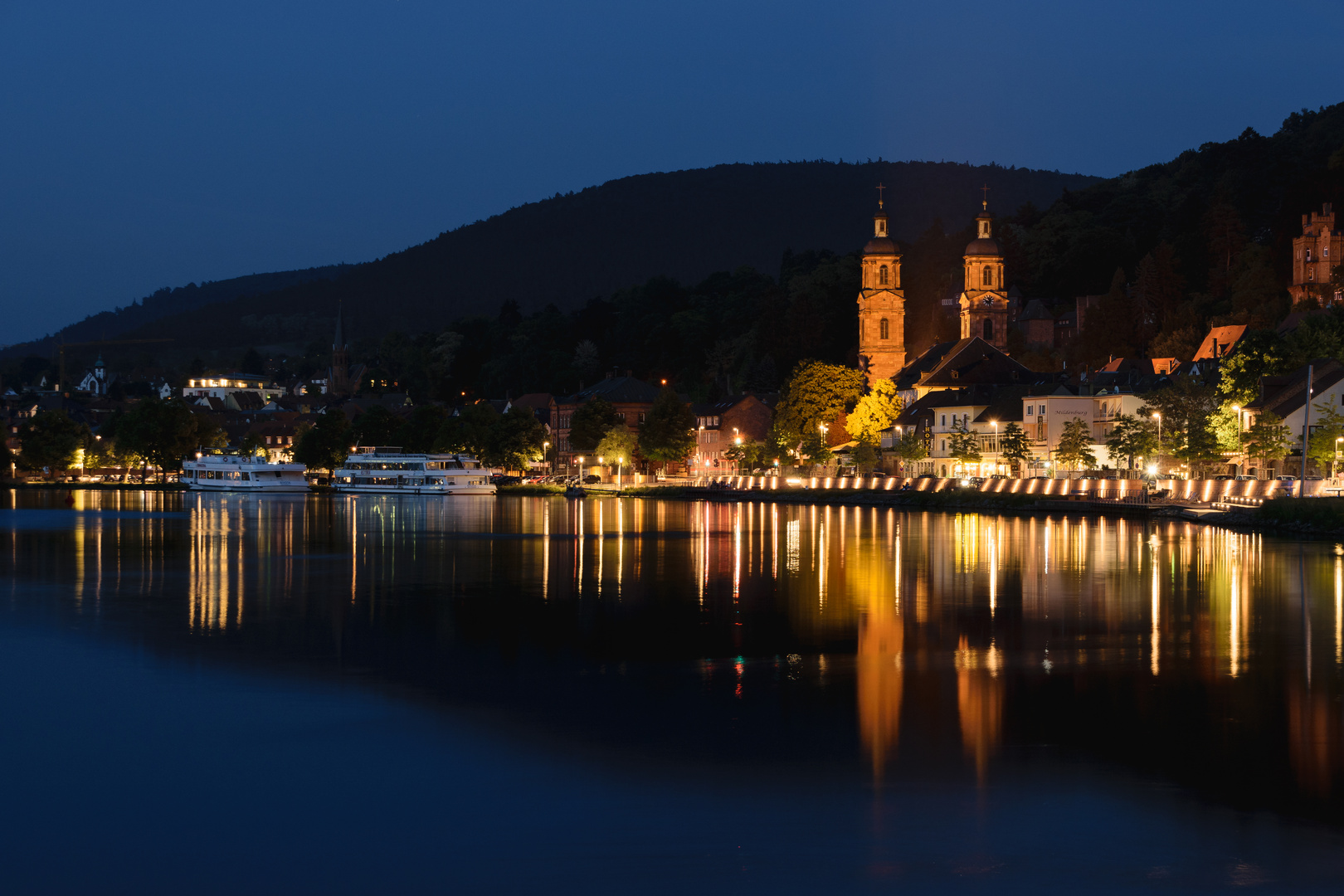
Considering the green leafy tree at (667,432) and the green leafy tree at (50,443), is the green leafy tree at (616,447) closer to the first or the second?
the green leafy tree at (667,432)

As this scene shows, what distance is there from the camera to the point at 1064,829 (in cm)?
1286

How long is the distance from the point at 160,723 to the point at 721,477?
89.4 m

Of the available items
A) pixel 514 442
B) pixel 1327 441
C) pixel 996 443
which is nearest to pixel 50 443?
pixel 514 442

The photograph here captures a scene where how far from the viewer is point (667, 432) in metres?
120

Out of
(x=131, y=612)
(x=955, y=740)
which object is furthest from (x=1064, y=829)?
(x=131, y=612)

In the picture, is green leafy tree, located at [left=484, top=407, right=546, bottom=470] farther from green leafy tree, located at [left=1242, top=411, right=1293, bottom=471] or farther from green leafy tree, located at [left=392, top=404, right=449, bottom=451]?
green leafy tree, located at [left=1242, top=411, right=1293, bottom=471]

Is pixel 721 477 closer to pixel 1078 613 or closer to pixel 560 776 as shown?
pixel 1078 613

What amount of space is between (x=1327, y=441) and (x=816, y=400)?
152ft

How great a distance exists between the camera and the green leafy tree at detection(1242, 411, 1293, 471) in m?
66.6

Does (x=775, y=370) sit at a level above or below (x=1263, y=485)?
above

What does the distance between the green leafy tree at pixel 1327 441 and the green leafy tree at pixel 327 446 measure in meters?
96.5

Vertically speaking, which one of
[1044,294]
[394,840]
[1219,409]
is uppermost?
[1044,294]

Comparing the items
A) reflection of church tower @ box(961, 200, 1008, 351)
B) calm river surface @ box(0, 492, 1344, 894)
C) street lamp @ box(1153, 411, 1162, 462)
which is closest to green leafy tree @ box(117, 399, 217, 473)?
reflection of church tower @ box(961, 200, 1008, 351)

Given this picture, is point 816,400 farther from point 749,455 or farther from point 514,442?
point 514,442
